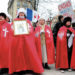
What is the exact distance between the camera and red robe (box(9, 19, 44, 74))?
13.9 ft

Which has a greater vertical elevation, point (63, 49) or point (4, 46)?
point (4, 46)

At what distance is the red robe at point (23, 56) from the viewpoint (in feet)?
13.9

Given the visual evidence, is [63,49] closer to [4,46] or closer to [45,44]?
[45,44]

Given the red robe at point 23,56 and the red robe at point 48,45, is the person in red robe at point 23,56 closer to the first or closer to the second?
the red robe at point 23,56

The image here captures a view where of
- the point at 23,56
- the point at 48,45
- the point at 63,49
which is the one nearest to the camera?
the point at 23,56

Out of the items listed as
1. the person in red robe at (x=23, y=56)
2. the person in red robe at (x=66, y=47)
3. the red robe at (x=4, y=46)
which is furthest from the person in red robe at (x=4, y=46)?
the person in red robe at (x=66, y=47)

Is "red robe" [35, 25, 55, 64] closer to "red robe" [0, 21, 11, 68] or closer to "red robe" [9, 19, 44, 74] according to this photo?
"red robe" [9, 19, 44, 74]

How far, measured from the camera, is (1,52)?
15.1 ft

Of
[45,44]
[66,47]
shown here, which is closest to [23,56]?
[45,44]

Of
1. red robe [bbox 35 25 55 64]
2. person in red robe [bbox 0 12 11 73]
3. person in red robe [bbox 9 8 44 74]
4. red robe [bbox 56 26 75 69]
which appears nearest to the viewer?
person in red robe [bbox 9 8 44 74]

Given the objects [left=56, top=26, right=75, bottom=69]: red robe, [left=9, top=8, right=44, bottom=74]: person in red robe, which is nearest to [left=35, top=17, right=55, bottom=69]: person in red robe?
[left=56, top=26, right=75, bottom=69]: red robe

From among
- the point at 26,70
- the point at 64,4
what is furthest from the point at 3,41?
the point at 64,4

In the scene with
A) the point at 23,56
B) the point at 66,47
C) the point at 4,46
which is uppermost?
the point at 4,46

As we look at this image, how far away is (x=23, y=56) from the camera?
428 centimetres
